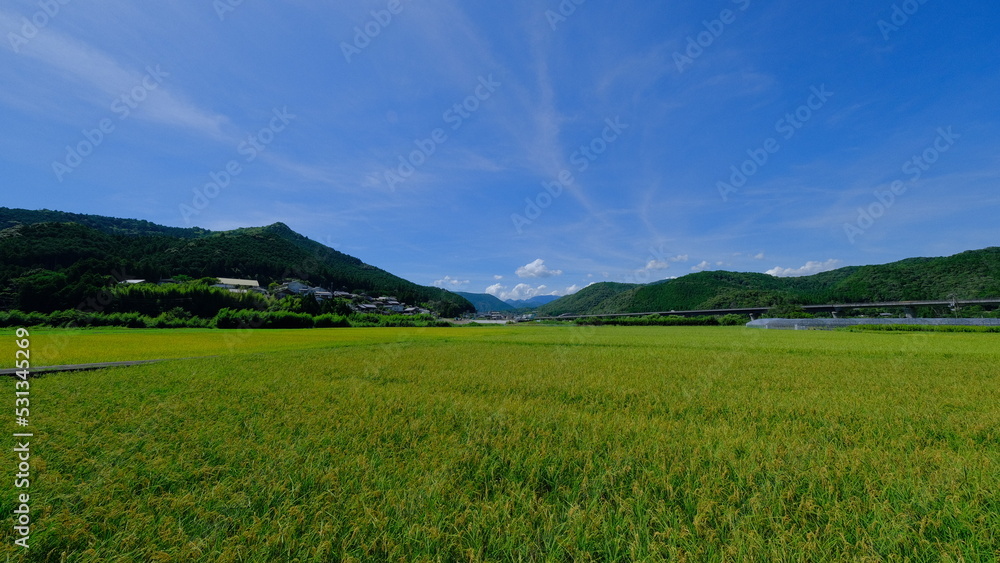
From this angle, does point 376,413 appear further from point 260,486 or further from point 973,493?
point 973,493

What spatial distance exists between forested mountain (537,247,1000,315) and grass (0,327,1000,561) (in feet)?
300

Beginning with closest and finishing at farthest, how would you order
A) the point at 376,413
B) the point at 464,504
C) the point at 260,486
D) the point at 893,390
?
the point at 464,504 → the point at 260,486 → the point at 376,413 → the point at 893,390

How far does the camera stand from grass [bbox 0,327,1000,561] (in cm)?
223

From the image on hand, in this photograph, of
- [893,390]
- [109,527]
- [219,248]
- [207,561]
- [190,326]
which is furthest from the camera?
[219,248]

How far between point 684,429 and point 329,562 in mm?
4215

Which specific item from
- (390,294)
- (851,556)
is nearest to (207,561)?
(851,556)

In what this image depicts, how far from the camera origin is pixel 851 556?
2117 mm

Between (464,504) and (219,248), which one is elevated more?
(219,248)

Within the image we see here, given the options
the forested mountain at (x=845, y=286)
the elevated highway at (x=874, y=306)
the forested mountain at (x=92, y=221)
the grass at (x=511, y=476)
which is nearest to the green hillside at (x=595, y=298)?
the forested mountain at (x=845, y=286)

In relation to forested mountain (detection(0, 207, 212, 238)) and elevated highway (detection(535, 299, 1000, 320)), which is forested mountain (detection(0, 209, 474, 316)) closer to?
forested mountain (detection(0, 207, 212, 238))

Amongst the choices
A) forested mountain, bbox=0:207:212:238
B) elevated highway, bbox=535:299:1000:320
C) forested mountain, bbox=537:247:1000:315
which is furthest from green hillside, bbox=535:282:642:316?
forested mountain, bbox=0:207:212:238

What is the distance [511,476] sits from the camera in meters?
3.23

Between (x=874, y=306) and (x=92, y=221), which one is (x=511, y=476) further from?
(x=92, y=221)

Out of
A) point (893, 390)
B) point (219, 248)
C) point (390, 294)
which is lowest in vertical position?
point (893, 390)
